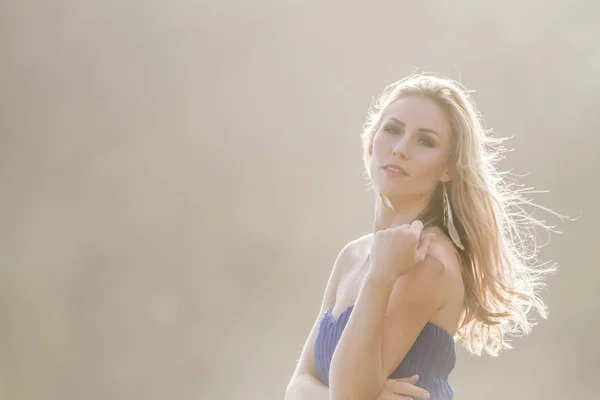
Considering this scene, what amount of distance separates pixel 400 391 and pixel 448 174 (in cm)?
69

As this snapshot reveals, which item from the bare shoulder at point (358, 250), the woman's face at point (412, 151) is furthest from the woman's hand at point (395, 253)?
the bare shoulder at point (358, 250)

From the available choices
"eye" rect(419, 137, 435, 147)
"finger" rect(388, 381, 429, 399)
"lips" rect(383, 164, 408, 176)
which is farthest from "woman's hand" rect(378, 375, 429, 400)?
"eye" rect(419, 137, 435, 147)

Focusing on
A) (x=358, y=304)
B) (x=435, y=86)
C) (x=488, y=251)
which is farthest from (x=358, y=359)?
(x=435, y=86)

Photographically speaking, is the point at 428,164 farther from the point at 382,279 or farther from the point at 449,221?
the point at 382,279

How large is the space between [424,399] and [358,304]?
0.32 meters

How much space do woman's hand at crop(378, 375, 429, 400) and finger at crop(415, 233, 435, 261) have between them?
0.34m

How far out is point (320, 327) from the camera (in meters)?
2.52

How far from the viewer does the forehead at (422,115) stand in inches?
96.3

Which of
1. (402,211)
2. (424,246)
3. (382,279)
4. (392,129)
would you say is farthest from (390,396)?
(392,129)

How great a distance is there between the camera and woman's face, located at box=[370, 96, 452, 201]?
242cm

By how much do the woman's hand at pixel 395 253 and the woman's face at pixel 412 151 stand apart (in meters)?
0.22

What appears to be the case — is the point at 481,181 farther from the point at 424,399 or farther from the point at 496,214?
the point at 424,399

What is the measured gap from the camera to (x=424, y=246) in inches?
90.3

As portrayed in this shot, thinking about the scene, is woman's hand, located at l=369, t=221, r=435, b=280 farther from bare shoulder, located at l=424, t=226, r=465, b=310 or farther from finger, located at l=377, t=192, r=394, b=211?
finger, located at l=377, t=192, r=394, b=211
